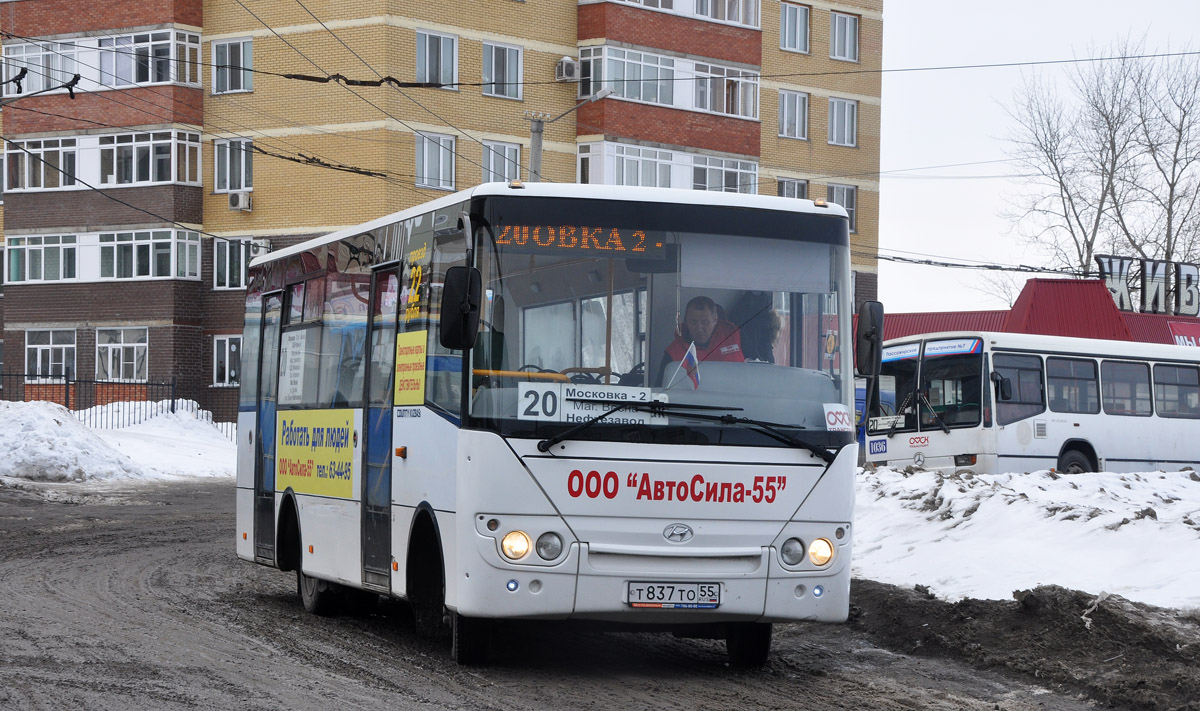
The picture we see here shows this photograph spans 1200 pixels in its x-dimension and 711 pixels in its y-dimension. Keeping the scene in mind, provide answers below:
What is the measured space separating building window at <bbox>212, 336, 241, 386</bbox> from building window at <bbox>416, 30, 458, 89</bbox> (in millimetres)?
8826

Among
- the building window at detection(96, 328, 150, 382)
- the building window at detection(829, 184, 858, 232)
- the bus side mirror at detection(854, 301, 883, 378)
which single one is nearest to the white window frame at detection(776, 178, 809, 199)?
the building window at detection(829, 184, 858, 232)

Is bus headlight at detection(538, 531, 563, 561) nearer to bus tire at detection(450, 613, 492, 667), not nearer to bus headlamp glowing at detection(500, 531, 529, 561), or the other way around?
bus headlamp glowing at detection(500, 531, 529, 561)

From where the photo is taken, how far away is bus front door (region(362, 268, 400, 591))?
10.4 m

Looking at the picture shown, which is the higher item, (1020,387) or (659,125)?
(659,125)

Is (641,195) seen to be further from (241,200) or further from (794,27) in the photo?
(794,27)

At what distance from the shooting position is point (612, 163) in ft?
145

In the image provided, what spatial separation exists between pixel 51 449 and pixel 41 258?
18.3 metres

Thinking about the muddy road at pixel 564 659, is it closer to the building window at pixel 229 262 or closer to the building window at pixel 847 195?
the building window at pixel 229 262

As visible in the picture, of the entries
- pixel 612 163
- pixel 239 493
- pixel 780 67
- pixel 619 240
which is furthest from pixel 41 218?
pixel 619 240

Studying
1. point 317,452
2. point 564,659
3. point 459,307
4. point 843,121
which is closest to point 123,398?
point 843,121

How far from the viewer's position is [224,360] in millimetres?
44562

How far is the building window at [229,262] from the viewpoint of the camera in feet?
146

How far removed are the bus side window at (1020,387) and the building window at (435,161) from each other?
1997 cm

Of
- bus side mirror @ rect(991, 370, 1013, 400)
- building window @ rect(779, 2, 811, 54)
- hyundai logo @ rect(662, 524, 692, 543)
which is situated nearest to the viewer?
hyundai logo @ rect(662, 524, 692, 543)
